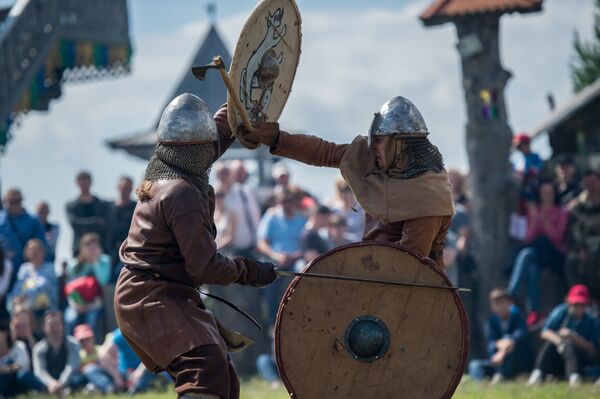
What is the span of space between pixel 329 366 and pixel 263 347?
18.6 ft

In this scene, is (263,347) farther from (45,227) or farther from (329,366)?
(329,366)

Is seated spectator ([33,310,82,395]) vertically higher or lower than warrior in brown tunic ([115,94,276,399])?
lower

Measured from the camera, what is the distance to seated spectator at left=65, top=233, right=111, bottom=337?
1322 centimetres

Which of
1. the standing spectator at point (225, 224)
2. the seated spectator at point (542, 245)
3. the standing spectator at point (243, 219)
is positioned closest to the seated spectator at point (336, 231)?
the standing spectator at point (243, 219)

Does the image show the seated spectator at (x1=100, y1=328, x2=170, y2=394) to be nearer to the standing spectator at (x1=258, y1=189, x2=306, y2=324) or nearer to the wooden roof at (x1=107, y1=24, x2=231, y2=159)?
the standing spectator at (x1=258, y1=189, x2=306, y2=324)

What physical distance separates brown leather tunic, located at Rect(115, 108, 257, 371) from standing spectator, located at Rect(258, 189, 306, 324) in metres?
5.67

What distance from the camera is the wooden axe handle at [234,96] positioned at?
7.31 meters

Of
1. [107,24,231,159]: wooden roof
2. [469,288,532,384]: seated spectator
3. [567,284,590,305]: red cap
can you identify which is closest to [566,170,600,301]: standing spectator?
[567,284,590,305]: red cap

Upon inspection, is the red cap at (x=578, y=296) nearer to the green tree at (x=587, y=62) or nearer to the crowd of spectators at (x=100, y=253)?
the crowd of spectators at (x=100, y=253)

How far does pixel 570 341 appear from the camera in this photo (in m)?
11.8

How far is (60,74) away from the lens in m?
17.0

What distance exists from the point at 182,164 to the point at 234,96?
1.55ft

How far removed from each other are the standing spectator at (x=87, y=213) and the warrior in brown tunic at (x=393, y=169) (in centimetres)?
566

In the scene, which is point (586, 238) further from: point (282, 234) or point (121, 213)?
point (121, 213)
